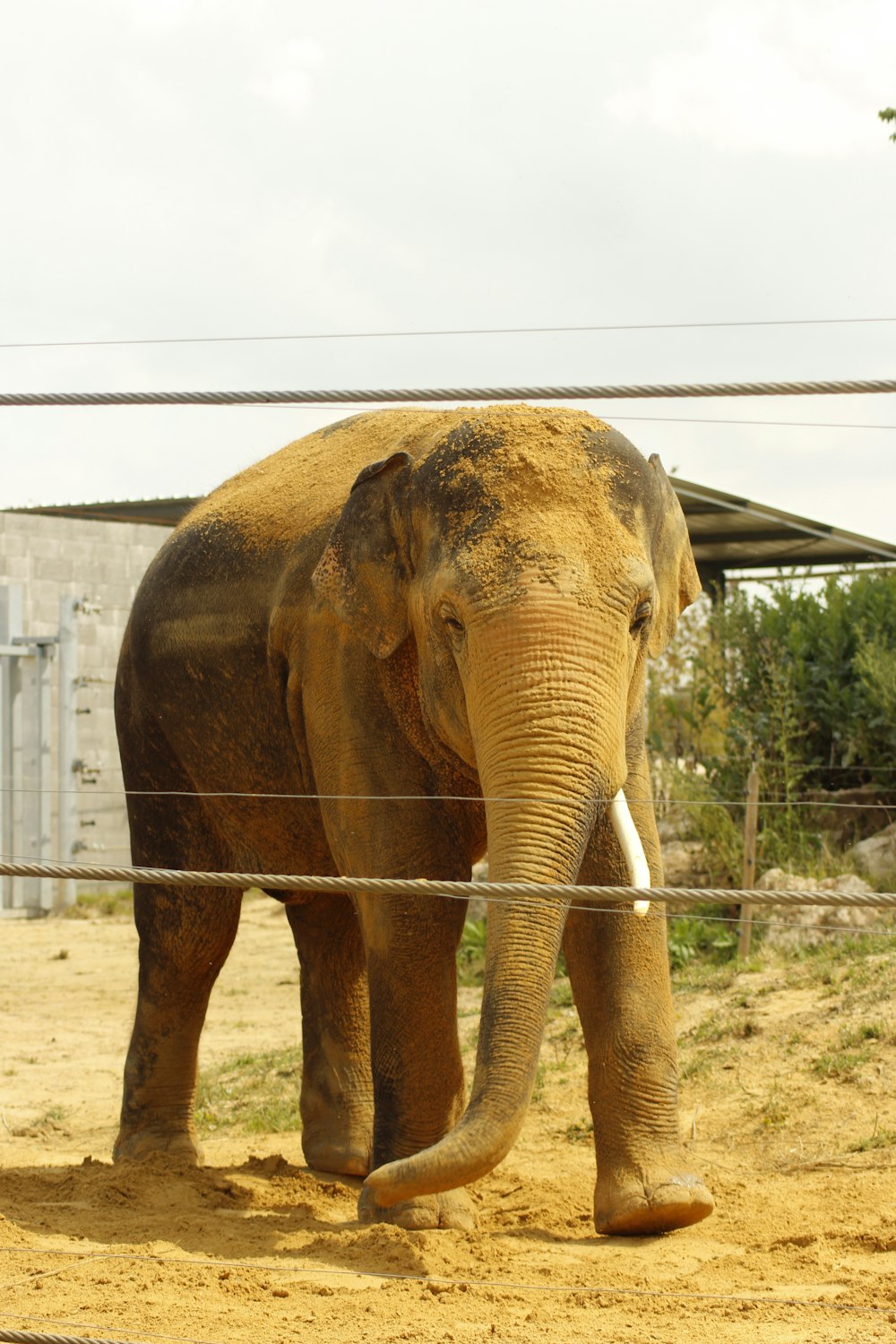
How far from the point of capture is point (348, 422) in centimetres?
690

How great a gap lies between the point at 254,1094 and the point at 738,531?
→ 33.5ft

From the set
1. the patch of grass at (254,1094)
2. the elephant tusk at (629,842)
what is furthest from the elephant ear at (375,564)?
the patch of grass at (254,1094)

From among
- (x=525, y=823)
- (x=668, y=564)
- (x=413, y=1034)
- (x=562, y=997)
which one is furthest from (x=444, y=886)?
(x=562, y=997)

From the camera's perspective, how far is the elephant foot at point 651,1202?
525 cm

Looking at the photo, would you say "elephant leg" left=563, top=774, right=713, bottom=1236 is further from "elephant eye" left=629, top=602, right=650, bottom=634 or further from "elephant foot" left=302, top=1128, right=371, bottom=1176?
"elephant foot" left=302, top=1128, right=371, bottom=1176

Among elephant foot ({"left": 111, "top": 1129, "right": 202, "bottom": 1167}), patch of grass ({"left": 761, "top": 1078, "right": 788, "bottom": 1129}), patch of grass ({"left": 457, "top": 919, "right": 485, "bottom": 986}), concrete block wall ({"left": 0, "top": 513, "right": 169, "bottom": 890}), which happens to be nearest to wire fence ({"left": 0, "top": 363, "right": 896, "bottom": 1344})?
elephant foot ({"left": 111, "top": 1129, "right": 202, "bottom": 1167})

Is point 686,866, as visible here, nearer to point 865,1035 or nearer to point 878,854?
point 878,854

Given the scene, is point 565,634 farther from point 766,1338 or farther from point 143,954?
point 143,954

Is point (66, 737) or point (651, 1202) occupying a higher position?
point (66, 737)

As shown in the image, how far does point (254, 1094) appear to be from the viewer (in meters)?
8.77

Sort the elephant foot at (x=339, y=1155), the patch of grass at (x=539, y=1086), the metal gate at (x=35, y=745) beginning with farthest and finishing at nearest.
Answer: the metal gate at (x=35, y=745), the patch of grass at (x=539, y=1086), the elephant foot at (x=339, y=1155)

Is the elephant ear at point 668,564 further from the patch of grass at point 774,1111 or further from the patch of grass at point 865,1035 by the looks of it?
the patch of grass at point 865,1035

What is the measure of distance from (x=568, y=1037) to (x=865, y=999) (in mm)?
1587

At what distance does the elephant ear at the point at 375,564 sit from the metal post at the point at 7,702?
1046 centimetres
